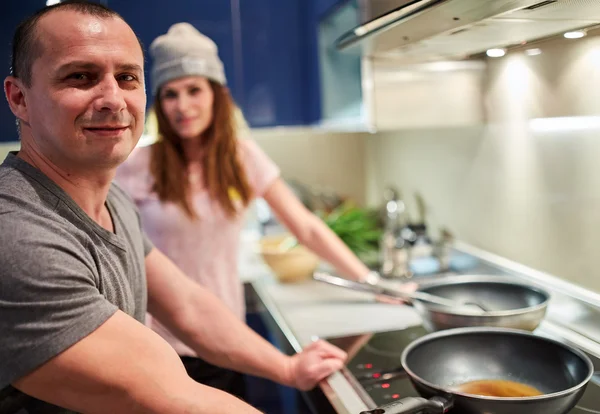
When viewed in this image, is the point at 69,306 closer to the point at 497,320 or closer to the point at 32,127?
the point at 32,127

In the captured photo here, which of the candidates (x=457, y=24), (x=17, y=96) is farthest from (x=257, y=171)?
(x=17, y=96)

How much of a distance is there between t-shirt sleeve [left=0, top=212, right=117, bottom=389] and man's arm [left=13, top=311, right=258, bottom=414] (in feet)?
0.05

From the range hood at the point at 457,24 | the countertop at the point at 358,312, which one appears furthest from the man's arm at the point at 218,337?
the range hood at the point at 457,24

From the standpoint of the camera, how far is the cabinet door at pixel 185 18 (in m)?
2.26

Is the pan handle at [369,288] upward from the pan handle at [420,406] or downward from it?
upward

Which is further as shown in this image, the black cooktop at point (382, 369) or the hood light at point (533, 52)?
the hood light at point (533, 52)

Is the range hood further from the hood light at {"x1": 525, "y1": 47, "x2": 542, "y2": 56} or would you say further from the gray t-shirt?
the gray t-shirt

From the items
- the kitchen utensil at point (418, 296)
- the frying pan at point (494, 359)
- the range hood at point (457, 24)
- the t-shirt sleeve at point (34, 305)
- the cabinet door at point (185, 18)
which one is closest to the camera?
the t-shirt sleeve at point (34, 305)

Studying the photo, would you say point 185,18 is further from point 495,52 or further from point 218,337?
point 218,337

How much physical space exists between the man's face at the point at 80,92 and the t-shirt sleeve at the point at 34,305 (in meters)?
0.15

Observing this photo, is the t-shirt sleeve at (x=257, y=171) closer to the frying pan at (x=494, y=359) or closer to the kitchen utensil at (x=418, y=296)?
the kitchen utensil at (x=418, y=296)

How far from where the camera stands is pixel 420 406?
961 mm

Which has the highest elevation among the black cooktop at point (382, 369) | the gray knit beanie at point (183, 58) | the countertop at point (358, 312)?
the gray knit beanie at point (183, 58)

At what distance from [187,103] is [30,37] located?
817mm
